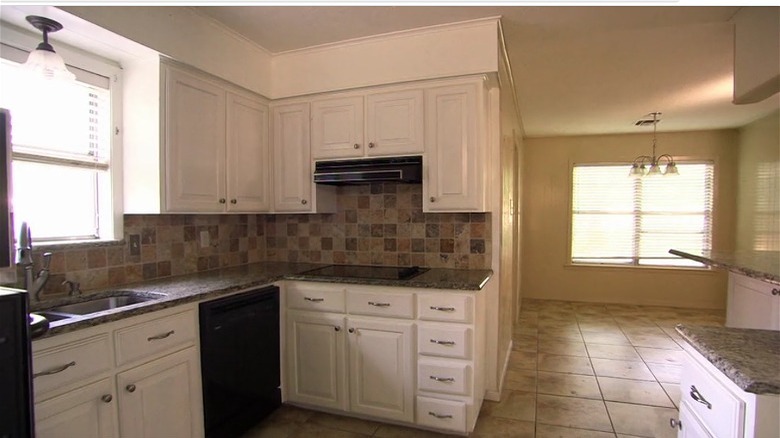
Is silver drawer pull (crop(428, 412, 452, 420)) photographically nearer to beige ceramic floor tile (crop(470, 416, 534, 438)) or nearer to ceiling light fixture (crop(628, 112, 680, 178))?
beige ceramic floor tile (crop(470, 416, 534, 438))

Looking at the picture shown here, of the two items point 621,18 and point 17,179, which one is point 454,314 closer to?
point 621,18

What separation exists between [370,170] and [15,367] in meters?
1.92

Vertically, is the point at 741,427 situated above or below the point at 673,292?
above

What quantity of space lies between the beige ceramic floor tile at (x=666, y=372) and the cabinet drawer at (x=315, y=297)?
2.54m

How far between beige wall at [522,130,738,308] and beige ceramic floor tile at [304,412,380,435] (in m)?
3.99

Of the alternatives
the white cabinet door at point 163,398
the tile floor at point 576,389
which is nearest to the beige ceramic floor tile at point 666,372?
the tile floor at point 576,389

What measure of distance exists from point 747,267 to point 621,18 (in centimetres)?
147

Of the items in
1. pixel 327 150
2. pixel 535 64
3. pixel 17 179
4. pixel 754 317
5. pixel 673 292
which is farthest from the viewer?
pixel 673 292

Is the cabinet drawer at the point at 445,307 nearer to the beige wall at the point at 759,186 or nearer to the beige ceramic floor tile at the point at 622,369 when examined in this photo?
the beige ceramic floor tile at the point at 622,369

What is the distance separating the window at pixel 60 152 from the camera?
6.23ft

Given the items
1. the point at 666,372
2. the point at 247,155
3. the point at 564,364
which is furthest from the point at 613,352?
the point at 247,155

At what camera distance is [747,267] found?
1.92 m

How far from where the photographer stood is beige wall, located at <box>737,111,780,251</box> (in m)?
4.22

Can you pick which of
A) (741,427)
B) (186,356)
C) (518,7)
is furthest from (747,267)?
(186,356)
